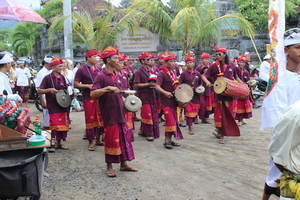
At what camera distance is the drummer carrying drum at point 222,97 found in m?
7.28

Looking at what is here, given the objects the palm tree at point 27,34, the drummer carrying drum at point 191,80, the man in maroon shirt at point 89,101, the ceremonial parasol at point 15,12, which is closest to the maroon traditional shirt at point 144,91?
the drummer carrying drum at point 191,80

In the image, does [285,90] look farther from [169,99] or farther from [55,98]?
[55,98]

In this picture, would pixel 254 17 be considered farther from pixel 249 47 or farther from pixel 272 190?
pixel 272 190

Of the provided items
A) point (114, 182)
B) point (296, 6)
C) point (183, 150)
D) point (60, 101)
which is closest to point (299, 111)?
point (114, 182)

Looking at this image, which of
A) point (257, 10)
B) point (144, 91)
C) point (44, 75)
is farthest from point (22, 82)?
point (257, 10)

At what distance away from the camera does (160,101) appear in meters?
7.95

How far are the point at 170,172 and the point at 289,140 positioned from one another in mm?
3139

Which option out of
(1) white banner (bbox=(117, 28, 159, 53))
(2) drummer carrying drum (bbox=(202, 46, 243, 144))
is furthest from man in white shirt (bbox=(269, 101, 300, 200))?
(1) white banner (bbox=(117, 28, 159, 53))

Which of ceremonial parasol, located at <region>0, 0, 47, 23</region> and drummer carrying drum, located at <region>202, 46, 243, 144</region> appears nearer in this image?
ceremonial parasol, located at <region>0, 0, 47, 23</region>

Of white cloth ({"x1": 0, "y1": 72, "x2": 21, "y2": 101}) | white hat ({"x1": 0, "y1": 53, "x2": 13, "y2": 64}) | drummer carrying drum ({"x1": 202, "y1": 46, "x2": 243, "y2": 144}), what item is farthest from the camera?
drummer carrying drum ({"x1": 202, "y1": 46, "x2": 243, "y2": 144})

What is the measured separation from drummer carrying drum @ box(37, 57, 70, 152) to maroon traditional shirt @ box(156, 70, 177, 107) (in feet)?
6.41

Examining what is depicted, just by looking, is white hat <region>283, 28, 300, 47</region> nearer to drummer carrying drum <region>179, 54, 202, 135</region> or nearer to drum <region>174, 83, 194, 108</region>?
drum <region>174, 83, 194, 108</region>

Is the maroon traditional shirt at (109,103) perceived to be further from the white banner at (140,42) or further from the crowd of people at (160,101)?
the white banner at (140,42)

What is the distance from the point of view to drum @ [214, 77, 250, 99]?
274 inches
